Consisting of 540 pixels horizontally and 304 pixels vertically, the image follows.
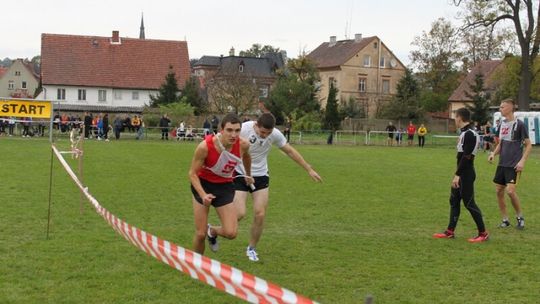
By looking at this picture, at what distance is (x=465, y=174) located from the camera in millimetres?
9555

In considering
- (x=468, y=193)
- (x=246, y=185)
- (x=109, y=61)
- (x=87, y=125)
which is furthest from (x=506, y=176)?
(x=109, y=61)

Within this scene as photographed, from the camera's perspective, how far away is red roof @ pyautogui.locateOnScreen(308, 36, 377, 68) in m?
82.6

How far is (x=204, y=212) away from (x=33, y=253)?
8.05 ft

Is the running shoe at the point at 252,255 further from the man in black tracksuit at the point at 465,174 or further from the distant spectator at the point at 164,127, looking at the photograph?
the distant spectator at the point at 164,127

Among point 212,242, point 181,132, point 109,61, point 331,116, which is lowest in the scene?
point 212,242

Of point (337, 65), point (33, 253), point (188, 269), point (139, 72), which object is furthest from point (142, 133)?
point (337, 65)

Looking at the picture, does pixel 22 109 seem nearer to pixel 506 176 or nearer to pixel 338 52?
pixel 506 176

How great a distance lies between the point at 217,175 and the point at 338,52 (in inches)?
3153

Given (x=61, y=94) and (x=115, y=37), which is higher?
(x=115, y=37)

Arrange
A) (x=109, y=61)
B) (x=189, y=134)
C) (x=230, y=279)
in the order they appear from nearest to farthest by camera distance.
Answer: (x=230, y=279), (x=189, y=134), (x=109, y=61)

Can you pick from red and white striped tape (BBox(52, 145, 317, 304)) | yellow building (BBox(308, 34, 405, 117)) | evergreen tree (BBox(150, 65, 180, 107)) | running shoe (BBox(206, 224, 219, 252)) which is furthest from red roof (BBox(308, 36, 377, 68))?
red and white striped tape (BBox(52, 145, 317, 304))

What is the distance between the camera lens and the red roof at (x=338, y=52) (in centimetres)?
8262

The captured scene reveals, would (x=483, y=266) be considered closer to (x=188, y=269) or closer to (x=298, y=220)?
(x=298, y=220)

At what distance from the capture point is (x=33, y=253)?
801cm
